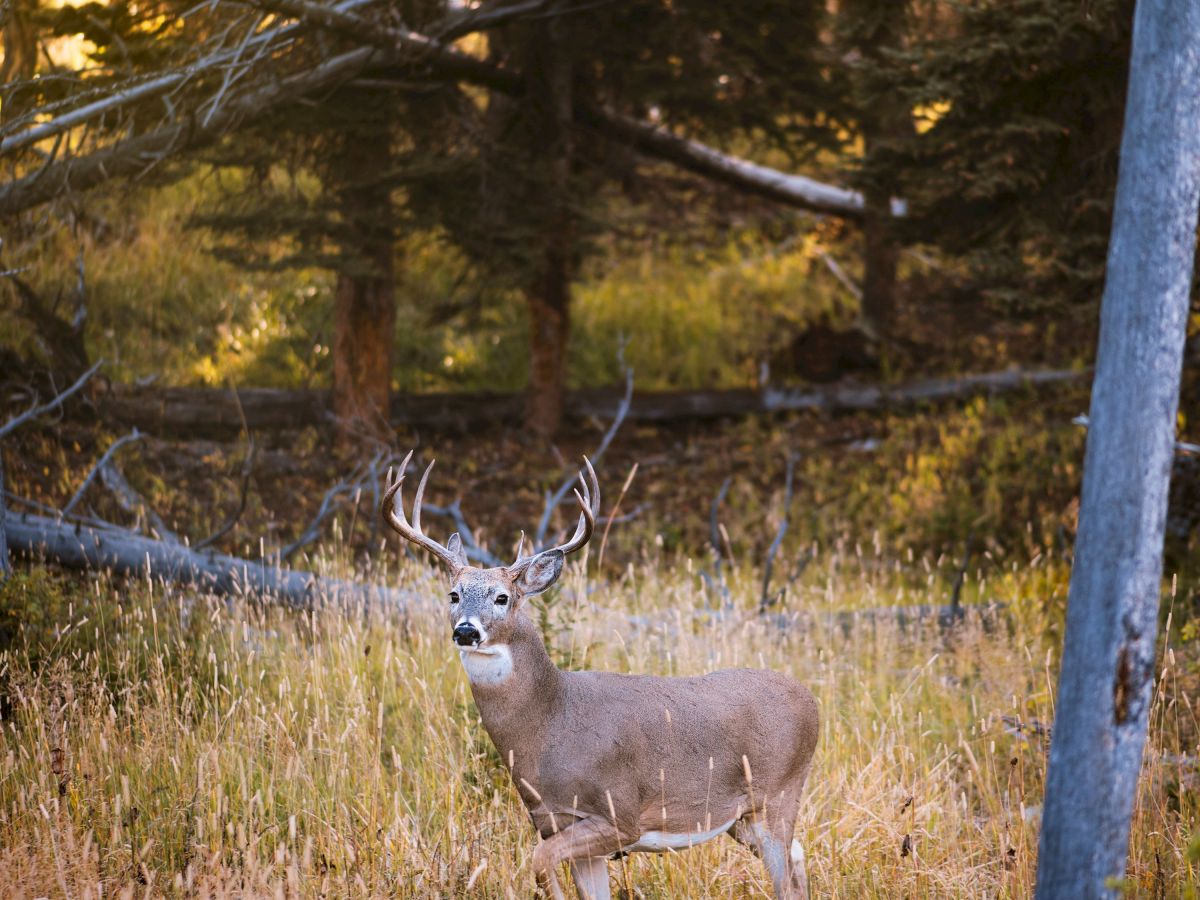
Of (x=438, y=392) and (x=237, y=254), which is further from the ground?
(x=237, y=254)

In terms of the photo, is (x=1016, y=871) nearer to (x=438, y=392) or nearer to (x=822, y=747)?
(x=822, y=747)

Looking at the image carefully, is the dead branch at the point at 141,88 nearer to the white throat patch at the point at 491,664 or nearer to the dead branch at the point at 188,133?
the dead branch at the point at 188,133

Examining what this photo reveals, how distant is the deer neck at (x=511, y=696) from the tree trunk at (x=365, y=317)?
8.33 meters

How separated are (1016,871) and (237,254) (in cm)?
962

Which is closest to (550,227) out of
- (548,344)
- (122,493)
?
(548,344)

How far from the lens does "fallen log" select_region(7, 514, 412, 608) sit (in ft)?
26.1

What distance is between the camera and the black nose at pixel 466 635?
3957 mm

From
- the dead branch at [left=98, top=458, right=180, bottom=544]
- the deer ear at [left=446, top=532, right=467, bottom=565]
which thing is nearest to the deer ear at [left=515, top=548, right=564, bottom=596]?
the deer ear at [left=446, top=532, right=467, bottom=565]

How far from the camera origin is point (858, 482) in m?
12.6

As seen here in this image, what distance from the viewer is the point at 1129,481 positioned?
394 cm

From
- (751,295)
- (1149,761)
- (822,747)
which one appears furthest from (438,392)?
(1149,761)

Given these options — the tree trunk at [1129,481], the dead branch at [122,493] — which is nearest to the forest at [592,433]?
the tree trunk at [1129,481]

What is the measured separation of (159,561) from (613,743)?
4954 millimetres

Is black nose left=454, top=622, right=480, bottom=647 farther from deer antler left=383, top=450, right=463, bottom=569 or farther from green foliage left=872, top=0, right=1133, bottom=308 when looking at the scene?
green foliage left=872, top=0, right=1133, bottom=308
